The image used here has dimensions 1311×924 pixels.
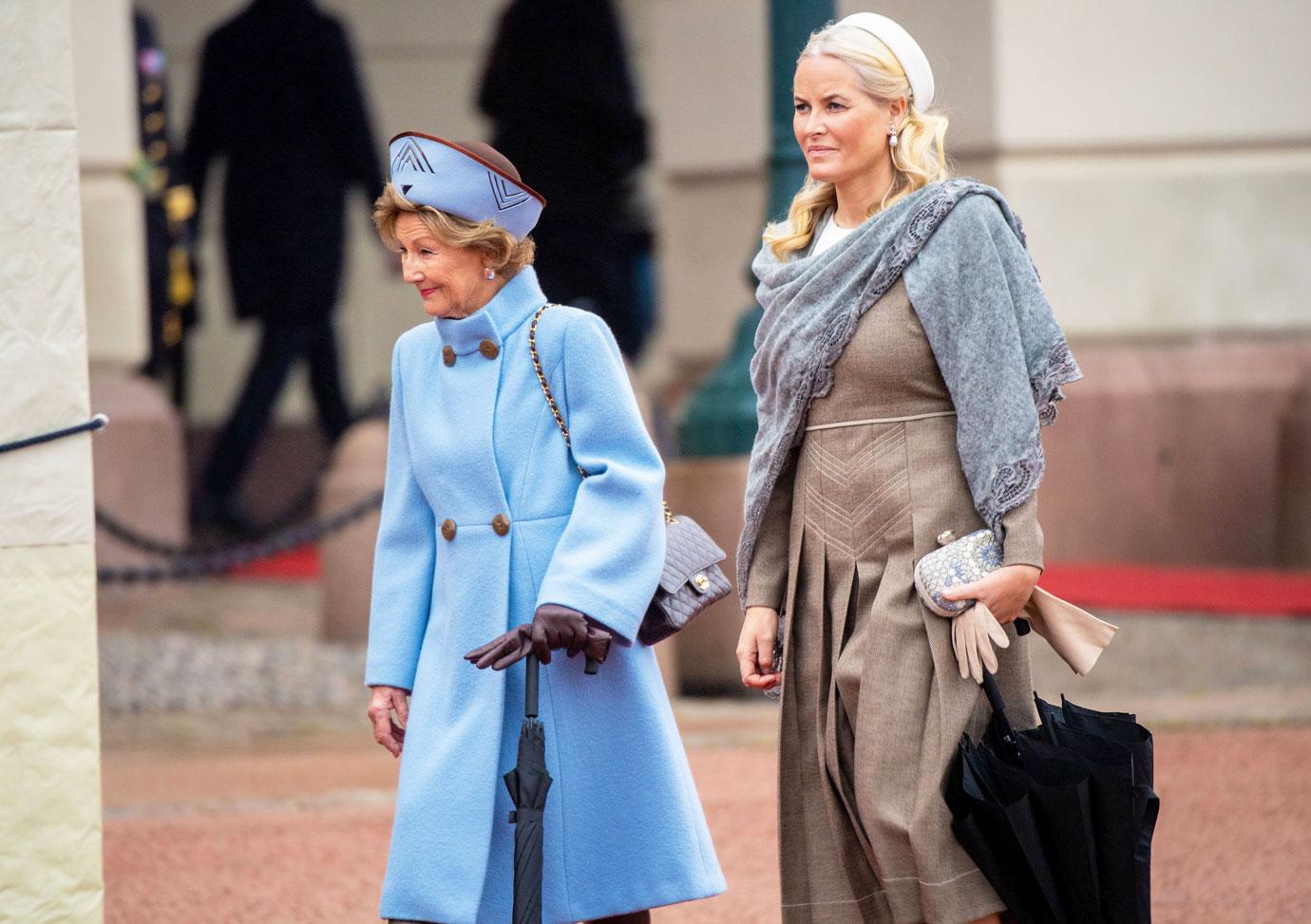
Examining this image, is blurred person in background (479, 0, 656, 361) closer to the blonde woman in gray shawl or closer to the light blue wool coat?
the light blue wool coat

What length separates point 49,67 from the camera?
11.6 feet

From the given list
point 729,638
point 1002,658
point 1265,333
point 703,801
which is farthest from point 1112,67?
point 1002,658

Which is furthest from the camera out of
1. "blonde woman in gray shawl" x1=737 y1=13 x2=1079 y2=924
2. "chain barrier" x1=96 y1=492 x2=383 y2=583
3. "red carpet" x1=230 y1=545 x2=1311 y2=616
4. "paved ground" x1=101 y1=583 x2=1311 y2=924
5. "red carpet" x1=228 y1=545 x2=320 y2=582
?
"red carpet" x1=228 y1=545 x2=320 y2=582

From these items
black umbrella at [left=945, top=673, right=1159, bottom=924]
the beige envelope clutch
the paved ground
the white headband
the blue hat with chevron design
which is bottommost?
the paved ground

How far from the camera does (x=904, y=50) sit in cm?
344

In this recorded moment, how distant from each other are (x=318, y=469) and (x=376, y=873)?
8.92m

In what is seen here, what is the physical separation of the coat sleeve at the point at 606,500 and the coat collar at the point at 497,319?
10 cm

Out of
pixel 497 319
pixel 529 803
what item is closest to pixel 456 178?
pixel 497 319

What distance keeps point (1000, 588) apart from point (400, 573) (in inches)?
44.4

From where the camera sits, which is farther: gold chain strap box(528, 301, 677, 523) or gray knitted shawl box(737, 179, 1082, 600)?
gold chain strap box(528, 301, 677, 523)

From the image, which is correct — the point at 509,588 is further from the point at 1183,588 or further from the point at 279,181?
the point at 279,181

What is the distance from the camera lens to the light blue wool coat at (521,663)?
3.44m

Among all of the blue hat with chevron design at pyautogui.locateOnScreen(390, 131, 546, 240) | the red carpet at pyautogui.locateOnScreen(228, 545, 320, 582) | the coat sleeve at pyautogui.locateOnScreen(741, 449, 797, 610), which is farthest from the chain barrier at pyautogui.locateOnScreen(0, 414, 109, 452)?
the red carpet at pyautogui.locateOnScreen(228, 545, 320, 582)

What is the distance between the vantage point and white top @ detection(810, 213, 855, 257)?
350 centimetres
